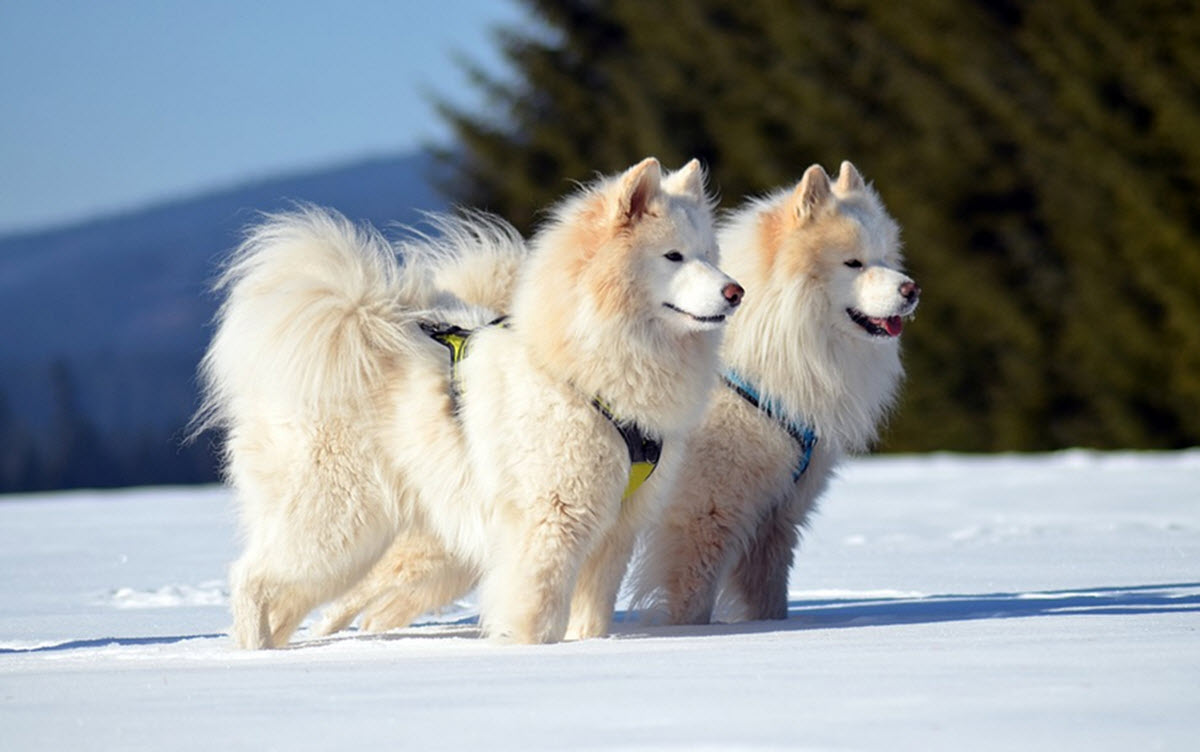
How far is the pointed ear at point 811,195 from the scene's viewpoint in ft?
19.9

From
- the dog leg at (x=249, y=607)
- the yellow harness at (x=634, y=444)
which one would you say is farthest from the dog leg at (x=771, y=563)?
the dog leg at (x=249, y=607)

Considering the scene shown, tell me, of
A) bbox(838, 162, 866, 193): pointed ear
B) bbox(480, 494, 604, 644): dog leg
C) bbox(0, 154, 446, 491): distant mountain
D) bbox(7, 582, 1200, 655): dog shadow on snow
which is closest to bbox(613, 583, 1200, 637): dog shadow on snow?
bbox(7, 582, 1200, 655): dog shadow on snow

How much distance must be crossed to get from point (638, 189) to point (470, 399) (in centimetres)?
88

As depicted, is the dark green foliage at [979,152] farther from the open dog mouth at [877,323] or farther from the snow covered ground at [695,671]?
the open dog mouth at [877,323]

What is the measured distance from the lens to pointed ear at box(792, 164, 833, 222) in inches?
239

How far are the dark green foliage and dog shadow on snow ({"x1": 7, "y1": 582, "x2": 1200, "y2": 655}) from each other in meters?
11.8

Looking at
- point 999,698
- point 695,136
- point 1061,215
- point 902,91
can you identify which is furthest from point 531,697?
point 695,136

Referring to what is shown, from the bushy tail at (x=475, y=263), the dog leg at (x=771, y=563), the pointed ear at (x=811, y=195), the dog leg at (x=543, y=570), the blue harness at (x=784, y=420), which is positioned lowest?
the dog leg at (x=771, y=563)

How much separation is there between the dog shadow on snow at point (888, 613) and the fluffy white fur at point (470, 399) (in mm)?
313

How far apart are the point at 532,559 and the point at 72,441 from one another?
126 feet

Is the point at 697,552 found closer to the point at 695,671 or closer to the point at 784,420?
the point at 784,420

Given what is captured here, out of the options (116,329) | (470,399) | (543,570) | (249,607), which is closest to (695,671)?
(543,570)

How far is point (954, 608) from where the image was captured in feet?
19.6

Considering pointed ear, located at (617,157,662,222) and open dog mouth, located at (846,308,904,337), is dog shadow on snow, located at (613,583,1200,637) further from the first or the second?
pointed ear, located at (617,157,662,222)
